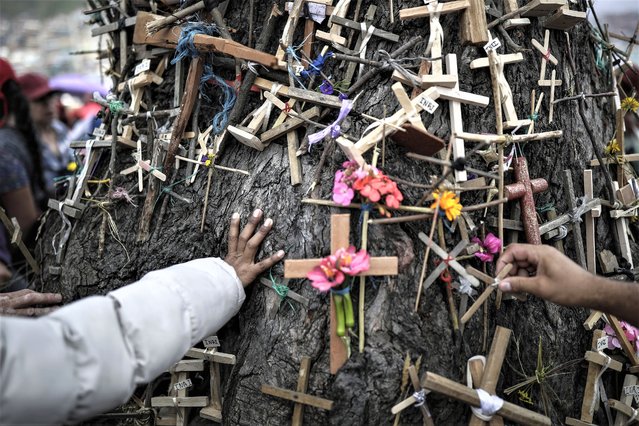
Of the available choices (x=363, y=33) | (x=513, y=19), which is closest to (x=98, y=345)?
(x=363, y=33)

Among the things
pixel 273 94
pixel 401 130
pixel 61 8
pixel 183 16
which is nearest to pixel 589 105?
pixel 401 130

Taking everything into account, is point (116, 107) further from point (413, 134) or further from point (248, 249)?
point (413, 134)

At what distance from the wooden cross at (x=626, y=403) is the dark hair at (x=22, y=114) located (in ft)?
16.3

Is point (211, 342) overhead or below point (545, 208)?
below

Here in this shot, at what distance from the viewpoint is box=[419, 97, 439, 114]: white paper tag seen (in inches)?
109

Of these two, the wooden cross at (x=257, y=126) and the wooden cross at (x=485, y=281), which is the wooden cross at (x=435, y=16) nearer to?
the wooden cross at (x=257, y=126)

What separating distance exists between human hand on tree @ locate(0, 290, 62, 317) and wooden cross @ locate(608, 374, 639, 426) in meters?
3.36

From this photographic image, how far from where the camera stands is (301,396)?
2.76 meters

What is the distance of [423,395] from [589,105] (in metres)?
2.21

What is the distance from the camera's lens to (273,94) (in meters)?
Answer: 3.11

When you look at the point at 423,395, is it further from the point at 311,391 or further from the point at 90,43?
the point at 90,43

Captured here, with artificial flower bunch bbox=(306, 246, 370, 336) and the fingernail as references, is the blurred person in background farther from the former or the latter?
the fingernail

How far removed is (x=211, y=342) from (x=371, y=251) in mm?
1132

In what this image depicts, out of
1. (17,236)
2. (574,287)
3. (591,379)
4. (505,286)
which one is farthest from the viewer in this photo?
(17,236)
